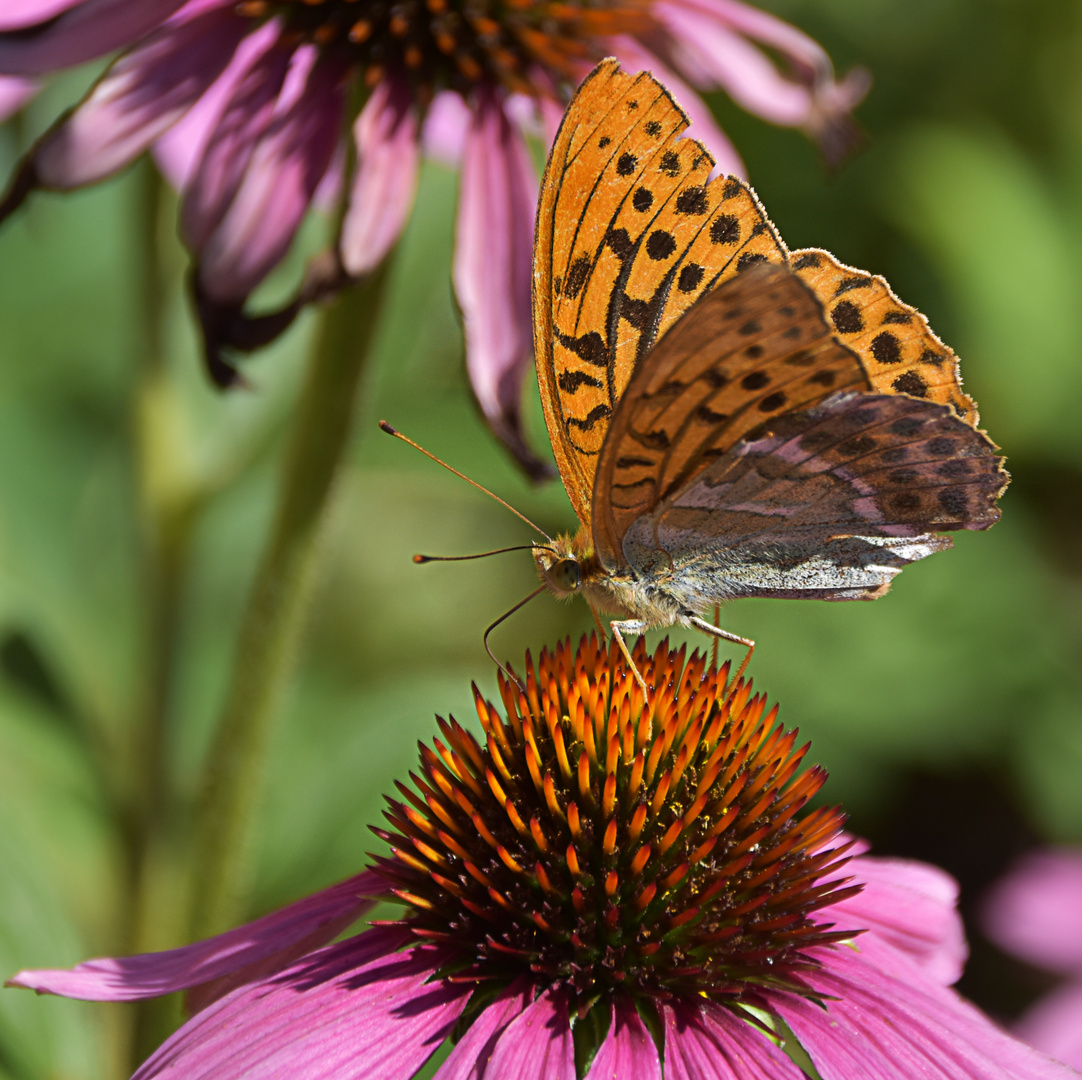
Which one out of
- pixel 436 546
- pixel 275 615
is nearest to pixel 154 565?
pixel 275 615

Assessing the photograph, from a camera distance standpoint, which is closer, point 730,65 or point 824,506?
point 824,506

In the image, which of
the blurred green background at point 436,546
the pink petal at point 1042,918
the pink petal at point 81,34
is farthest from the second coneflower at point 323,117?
the pink petal at point 1042,918

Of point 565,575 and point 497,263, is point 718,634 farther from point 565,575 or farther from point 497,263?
point 497,263

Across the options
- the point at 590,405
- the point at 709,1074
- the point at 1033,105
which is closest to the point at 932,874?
the point at 709,1074

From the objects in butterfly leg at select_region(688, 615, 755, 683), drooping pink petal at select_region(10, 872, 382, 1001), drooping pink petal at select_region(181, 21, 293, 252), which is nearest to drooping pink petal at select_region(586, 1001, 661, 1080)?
drooping pink petal at select_region(10, 872, 382, 1001)

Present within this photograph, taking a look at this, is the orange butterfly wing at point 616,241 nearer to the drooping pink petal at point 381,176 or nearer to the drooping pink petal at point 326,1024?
the drooping pink petal at point 381,176

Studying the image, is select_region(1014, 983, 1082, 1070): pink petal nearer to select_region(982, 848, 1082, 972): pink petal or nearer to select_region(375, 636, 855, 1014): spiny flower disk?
select_region(982, 848, 1082, 972): pink petal

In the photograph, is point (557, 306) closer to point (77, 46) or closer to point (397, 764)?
point (77, 46)
